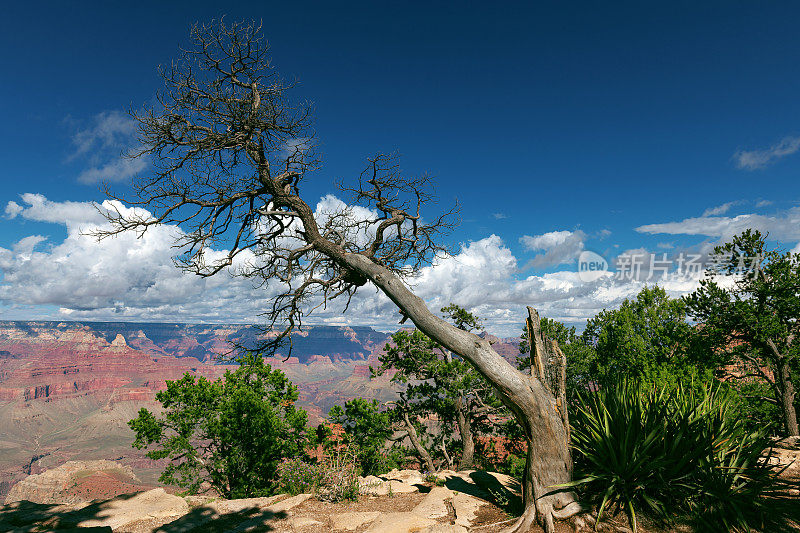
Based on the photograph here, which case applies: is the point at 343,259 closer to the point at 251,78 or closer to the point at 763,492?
the point at 251,78

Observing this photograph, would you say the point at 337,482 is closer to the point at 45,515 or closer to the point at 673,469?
the point at 45,515

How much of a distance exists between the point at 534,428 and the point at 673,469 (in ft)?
6.37

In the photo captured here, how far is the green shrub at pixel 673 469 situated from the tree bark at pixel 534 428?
1.18ft

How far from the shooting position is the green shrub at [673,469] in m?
4.95

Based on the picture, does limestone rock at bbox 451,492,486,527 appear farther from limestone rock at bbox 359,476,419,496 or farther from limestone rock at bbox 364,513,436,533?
limestone rock at bbox 359,476,419,496

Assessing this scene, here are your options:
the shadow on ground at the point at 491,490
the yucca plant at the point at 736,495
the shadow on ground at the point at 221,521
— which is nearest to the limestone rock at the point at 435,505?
the shadow on ground at the point at 491,490

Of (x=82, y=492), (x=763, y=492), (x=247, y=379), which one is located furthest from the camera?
(x=82, y=492)

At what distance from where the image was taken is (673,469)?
5312mm

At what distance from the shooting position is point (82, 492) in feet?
406

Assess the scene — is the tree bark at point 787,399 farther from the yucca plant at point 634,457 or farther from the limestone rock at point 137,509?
the limestone rock at point 137,509

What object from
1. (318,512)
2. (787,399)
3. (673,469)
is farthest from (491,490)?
(787,399)

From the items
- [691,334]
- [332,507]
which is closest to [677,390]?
[332,507]

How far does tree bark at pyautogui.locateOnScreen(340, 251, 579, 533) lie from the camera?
5.28 metres

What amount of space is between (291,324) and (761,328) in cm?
2145
